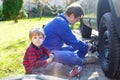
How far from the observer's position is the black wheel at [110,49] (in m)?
4.67

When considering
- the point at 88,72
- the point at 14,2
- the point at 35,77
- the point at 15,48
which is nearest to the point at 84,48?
the point at 88,72

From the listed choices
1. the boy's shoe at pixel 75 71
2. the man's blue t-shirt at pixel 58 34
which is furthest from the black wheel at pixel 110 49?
the man's blue t-shirt at pixel 58 34

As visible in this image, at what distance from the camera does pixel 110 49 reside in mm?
4719

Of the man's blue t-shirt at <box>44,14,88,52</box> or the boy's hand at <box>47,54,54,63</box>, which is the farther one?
the man's blue t-shirt at <box>44,14,88,52</box>

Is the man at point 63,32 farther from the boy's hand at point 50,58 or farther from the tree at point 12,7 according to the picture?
the tree at point 12,7

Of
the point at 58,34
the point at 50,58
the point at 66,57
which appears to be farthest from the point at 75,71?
the point at 58,34

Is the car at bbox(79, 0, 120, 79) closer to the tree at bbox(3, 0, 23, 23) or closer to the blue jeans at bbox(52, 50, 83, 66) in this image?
the blue jeans at bbox(52, 50, 83, 66)

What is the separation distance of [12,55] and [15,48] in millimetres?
1187

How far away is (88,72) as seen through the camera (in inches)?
213

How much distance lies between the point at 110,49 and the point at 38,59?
909mm

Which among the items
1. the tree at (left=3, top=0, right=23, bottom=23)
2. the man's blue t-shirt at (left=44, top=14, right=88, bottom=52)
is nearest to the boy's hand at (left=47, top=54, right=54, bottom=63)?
the man's blue t-shirt at (left=44, top=14, right=88, bottom=52)

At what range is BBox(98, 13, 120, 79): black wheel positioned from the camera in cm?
467

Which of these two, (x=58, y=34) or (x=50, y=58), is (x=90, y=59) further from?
(x=50, y=58)

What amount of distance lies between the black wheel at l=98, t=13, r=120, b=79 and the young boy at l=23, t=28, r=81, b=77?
597mm
